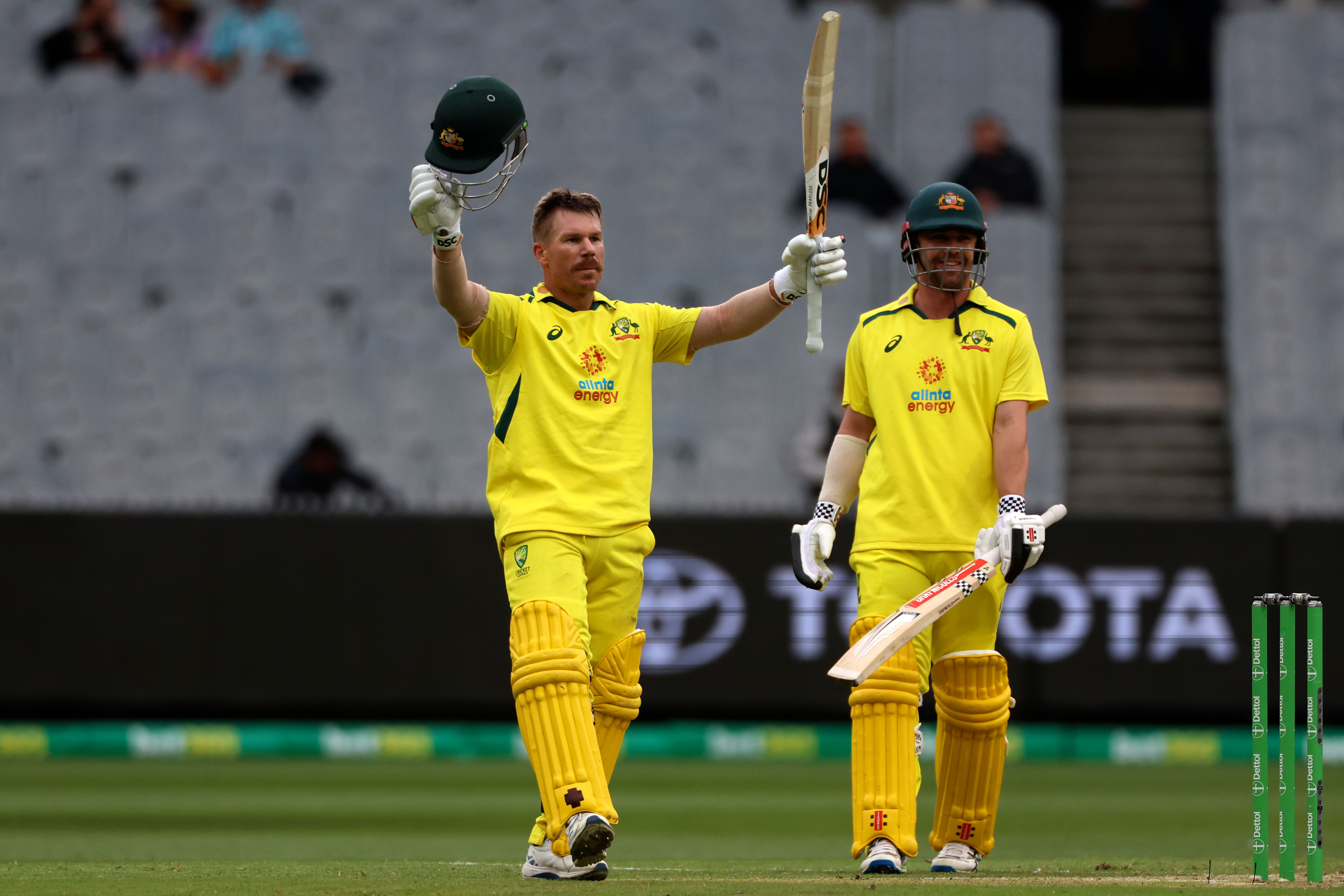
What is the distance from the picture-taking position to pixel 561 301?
16.4ft

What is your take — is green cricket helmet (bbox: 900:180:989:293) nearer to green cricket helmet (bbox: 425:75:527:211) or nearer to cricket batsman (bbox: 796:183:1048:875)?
cricket batsman (bbox: 796:183:1048:875)

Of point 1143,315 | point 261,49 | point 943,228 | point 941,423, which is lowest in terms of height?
point 941,423

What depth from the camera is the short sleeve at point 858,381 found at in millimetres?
5203

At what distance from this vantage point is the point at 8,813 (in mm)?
7559

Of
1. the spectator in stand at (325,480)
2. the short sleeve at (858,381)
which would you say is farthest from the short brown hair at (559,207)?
the spectator in stand at (325,480)

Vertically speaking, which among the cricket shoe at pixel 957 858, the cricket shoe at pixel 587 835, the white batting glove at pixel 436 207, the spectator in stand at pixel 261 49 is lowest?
the cricket shoe at pixel 957 858

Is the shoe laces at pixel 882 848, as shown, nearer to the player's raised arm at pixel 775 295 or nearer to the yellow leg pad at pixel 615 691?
the yellow leg pad at pixel 615 691

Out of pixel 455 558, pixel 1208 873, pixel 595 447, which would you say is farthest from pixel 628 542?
pixel 455 558

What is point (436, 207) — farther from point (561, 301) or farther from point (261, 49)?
point (261, 49)

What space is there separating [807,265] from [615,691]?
1309 millimetres

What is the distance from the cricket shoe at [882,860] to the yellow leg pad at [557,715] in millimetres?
754

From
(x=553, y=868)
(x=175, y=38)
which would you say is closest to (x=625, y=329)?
(x=553, y=868)

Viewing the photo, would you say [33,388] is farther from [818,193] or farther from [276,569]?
[818,193]

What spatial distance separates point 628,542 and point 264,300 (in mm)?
8472
